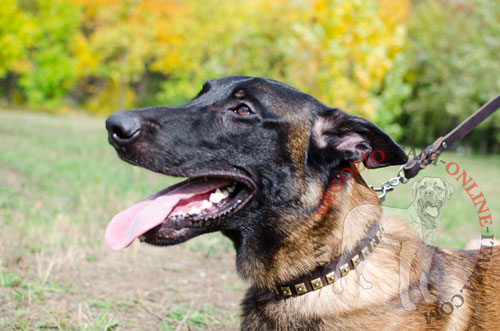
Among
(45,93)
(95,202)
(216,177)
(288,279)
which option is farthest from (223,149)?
(45,93)

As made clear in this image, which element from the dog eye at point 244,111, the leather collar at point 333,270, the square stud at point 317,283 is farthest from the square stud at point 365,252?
the dog eye at point 244,111

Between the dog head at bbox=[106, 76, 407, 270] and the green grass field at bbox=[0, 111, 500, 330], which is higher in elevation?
the dog head at bbox=[106, 76, 407, 270]

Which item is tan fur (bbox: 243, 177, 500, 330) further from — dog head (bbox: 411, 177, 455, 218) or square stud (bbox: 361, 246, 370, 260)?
dog head (bbox: 411, 177, 455, 218)

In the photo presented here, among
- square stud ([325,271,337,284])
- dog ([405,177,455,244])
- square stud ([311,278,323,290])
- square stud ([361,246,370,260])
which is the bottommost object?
square stud ([311,278,323,290])

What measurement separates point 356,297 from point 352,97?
11.5m

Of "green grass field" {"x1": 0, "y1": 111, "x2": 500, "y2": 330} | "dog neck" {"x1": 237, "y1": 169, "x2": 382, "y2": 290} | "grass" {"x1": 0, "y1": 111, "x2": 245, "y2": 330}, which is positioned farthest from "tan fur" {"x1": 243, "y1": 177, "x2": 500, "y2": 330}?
"grass" {"x1": 0, "y1": 111, "x2": 245, "y2": 330}

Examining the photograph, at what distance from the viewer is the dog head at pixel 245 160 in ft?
7.68

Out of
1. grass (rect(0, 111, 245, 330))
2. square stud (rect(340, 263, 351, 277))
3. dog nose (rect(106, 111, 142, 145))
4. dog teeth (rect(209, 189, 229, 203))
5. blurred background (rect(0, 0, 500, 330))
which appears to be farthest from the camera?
blurred background (rect(0, 0, 500, 330))

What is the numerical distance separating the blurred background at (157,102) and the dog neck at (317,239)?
0.83m

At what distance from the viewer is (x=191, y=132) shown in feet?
7.83

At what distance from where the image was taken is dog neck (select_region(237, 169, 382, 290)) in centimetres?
234

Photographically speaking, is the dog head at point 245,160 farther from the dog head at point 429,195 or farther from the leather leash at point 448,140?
the leather leash at point 448,140

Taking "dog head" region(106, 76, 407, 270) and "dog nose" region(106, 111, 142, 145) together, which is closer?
"dog nose" region(106, 111, 142, 145)

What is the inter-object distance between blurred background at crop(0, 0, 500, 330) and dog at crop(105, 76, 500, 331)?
0.81 meters
